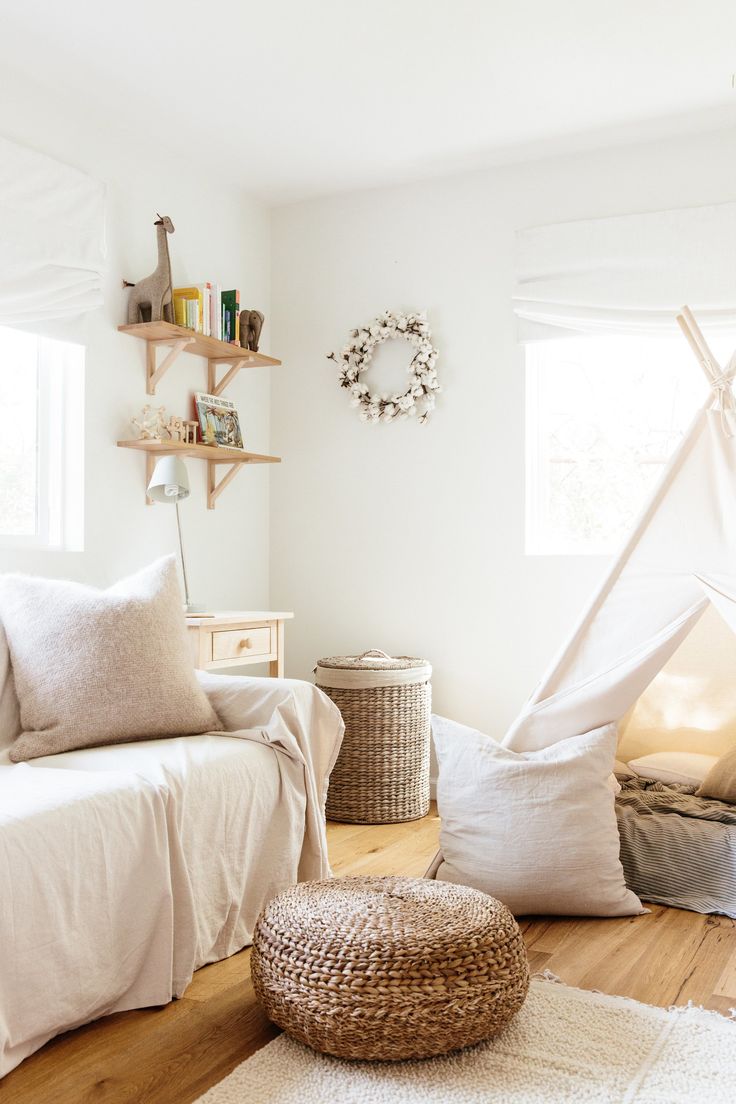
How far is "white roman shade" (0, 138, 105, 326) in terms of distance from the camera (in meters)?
2.97

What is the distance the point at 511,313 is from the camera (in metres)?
3.82

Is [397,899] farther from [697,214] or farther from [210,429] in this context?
[697,214]

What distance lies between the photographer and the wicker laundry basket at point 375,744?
3.62 metres

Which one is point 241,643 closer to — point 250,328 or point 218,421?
point 218,421

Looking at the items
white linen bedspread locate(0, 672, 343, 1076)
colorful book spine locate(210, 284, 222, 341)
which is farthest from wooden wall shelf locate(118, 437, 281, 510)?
white linen bedspread locate(0, 672, 343, 1076)

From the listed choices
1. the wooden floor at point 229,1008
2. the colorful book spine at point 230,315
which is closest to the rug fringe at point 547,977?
the wooden floor at point 229,1008

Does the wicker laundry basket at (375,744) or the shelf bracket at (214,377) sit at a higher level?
the shelf bracket at (214,377)

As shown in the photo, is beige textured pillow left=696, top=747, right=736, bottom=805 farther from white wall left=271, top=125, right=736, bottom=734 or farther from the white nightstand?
the white nightstand

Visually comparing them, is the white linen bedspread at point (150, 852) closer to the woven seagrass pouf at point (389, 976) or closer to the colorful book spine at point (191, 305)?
the woven seagrass pouf at point (389, 976)

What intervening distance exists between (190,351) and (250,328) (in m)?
0.28

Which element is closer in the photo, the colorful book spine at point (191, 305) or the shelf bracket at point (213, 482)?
the colorful book spine at point (191, 305)

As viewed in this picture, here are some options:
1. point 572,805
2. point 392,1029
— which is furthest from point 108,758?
point 572,805

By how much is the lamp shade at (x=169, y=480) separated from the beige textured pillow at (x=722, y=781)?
187 cm

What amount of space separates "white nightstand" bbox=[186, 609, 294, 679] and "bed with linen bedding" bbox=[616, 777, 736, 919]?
52.8 inches
